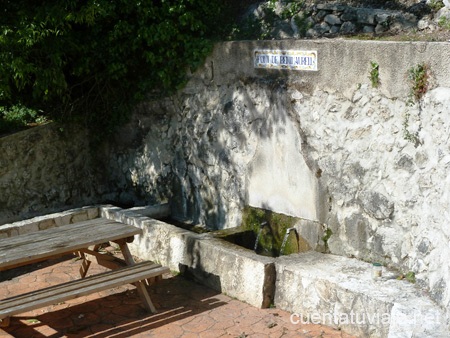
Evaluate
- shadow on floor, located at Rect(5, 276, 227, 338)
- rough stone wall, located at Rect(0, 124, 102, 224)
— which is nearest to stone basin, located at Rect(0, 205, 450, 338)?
shadow on floor, located at Rect(5, 276, 227, 338)

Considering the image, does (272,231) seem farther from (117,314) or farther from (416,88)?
(416,88)

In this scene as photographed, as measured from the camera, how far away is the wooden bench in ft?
18.1

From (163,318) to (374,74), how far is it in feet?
8.40

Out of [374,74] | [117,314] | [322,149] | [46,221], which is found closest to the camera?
[374,74]

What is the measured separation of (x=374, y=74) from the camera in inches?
233

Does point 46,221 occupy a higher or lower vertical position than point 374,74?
lower

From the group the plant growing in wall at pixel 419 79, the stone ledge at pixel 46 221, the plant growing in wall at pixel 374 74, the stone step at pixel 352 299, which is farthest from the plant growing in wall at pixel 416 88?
the stone ledge at pixel 46 221

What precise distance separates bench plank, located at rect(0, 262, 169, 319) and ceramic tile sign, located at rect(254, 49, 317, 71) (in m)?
2.12

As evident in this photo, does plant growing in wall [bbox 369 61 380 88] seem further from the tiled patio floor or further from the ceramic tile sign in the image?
the tiled patio floor

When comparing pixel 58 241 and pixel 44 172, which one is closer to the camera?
pixel 58 241

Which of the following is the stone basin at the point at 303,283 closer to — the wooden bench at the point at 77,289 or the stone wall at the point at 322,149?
the stone wall at the point at 322,149

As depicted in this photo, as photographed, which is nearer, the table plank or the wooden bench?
the wooden bench

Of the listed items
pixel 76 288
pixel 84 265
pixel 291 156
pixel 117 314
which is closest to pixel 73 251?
pixel 76 288

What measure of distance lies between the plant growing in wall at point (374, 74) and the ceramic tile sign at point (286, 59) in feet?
2.14
